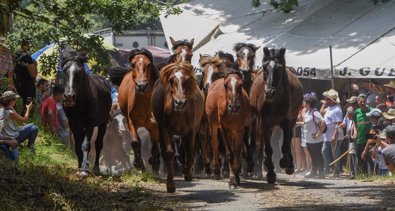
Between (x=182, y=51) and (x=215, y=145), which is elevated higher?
(x=182, y=51)

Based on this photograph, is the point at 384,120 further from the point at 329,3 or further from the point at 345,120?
the point at 329,3

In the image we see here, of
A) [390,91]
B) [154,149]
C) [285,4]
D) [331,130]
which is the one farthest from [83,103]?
[285,4]

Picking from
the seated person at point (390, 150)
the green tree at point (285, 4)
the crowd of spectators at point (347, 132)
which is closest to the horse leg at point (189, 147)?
the seated person at point (390, 150)

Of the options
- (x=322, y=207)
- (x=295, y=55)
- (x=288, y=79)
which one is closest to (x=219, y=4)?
(x=295, y=55)

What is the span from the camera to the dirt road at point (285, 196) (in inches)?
508

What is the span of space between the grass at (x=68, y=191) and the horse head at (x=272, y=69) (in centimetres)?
258

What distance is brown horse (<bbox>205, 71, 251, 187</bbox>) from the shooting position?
16.1m

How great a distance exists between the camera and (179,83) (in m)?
14.2

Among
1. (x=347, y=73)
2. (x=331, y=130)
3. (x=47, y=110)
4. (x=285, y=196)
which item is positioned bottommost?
(x=285, y=196)

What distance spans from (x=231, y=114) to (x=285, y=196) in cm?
247

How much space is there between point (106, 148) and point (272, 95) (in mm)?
5551

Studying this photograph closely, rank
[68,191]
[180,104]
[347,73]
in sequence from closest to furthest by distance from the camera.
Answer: [68,191] → [180,104] → [347,73]

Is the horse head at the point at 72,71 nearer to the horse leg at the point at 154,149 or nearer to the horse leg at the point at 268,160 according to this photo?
the horse leg at the point at 154,149

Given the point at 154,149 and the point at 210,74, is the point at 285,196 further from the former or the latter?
the point at 210,74
